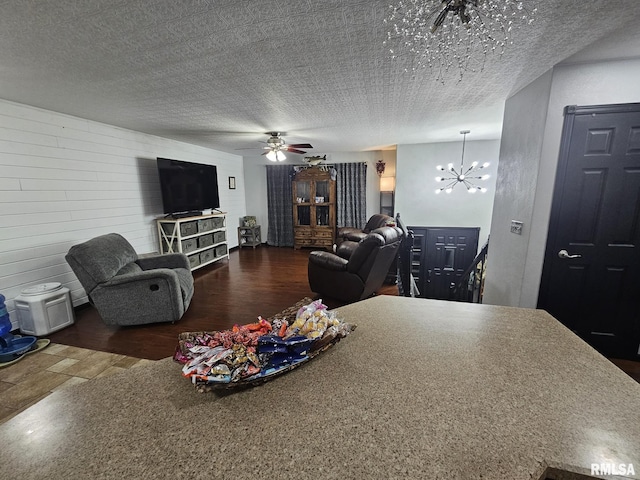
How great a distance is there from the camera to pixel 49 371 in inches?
86.9

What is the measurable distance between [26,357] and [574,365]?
386 cm

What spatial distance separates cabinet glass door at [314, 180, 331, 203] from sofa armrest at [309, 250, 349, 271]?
2.99 metres

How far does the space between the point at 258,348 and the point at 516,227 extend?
105 inches

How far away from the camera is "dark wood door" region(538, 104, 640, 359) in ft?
6.63

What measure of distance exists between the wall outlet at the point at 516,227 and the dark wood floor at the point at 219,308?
1.34 metres

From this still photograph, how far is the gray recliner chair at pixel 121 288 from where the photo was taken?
2.73 meters

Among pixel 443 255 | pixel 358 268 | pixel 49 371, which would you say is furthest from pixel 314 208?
pixel 49 371

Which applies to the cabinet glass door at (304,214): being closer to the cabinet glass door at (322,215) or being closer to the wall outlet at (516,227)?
the cabinet glass door at (322,215)

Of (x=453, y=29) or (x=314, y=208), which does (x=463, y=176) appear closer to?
(x=314, y=208)

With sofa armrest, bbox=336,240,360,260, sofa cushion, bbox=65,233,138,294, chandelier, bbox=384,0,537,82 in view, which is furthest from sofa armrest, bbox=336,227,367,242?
sofa cushion, bbox=65,233,138,294

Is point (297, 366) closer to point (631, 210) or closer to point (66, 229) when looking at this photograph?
point (631, 210)

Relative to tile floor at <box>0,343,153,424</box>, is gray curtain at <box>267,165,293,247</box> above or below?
above

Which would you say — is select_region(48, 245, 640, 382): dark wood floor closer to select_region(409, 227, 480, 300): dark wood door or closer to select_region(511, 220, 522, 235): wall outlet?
select_region(511, 220, 522, 235): wall outlet

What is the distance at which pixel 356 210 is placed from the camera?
6375mm
